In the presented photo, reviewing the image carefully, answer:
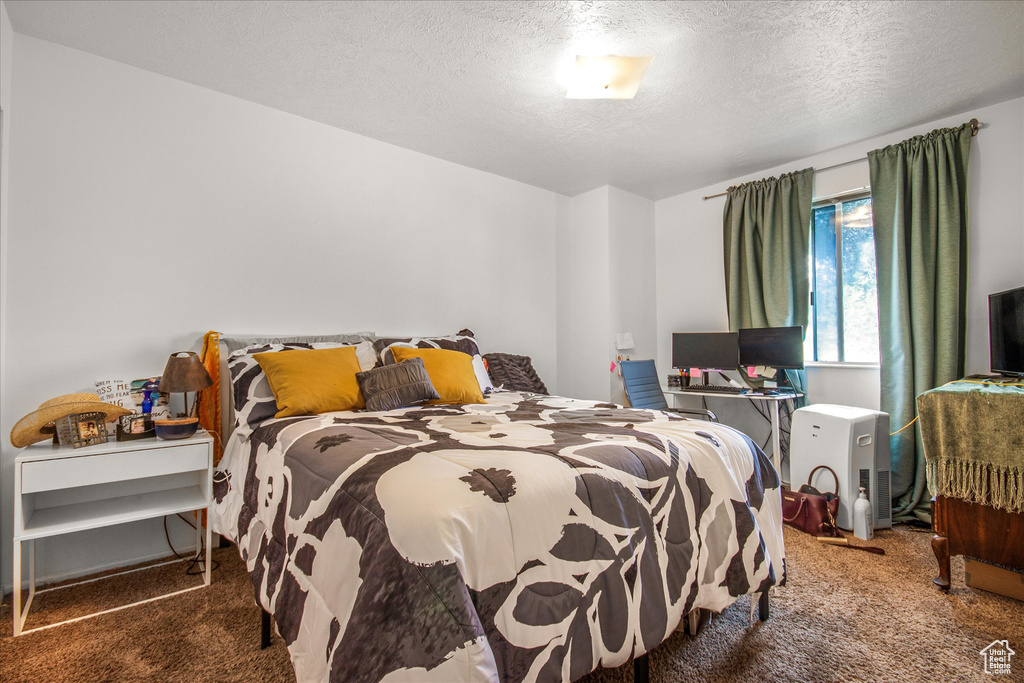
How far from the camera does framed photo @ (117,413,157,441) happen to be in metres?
2.13

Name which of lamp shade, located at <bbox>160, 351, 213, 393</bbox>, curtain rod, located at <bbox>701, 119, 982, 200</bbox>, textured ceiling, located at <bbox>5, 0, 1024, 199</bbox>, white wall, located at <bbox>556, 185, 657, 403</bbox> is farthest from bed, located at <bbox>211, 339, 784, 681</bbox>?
curtain rod, located at <bbox>701, 119, 982, 200</bbox>

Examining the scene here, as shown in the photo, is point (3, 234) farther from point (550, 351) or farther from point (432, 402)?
point (550, 351)

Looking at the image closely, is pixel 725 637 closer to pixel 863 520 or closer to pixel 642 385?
pixel 863 520

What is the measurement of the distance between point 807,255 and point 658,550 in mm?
3095

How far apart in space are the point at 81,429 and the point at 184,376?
0.41 meters

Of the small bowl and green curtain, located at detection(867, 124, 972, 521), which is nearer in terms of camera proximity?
the small bowl

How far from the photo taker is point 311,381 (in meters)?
2.25

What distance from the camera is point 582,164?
3.77m

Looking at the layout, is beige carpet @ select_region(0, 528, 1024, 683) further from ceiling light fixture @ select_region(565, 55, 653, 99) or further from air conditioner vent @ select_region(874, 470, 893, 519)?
ceiling light fixture @ select_region(565, 55, 653, 99)

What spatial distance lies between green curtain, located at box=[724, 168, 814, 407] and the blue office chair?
886mm

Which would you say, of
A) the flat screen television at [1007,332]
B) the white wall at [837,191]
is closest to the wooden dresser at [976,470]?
the flat screen television at [1007,332]

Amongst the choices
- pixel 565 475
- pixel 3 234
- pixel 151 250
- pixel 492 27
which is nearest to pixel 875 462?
pixel 565 475

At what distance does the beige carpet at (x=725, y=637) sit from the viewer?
4.99ft

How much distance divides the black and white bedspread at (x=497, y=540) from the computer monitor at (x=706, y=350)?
2136 mm
